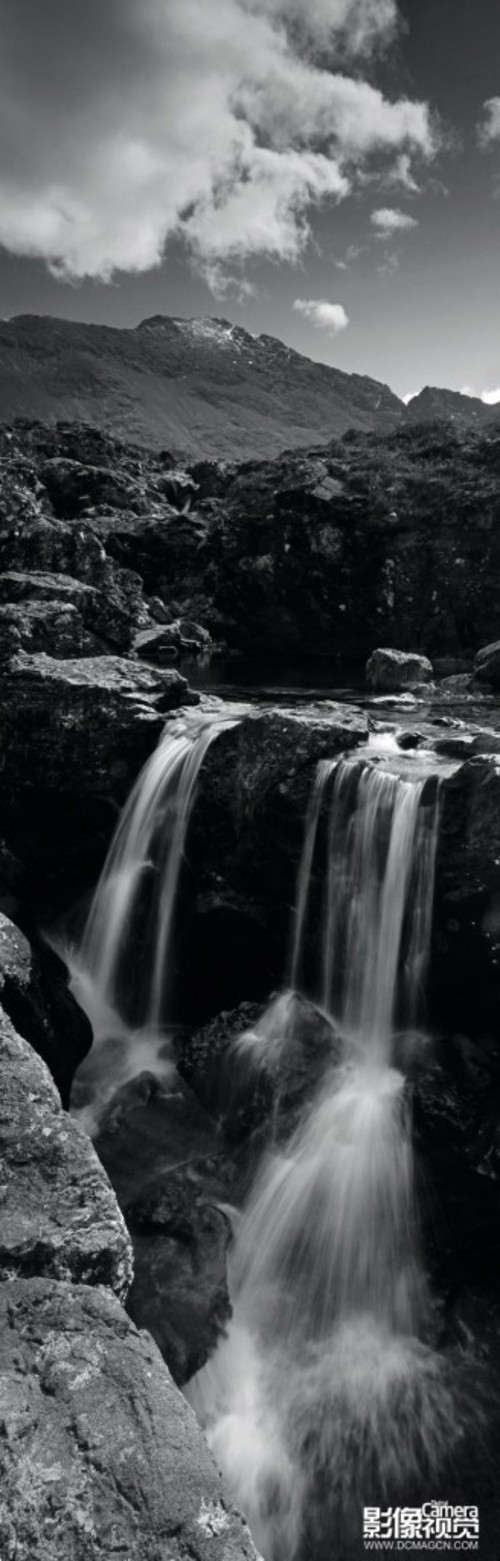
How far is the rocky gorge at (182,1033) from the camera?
10.5ft

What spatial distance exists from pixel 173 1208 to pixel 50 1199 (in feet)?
14.5

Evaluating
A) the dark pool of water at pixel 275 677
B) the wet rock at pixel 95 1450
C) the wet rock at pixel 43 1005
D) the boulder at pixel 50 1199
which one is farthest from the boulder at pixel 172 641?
the wet rock at pixel 95 1450

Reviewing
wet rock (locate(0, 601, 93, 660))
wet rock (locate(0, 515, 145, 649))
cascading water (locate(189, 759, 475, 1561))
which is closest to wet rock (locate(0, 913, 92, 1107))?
cascading water (locate(189, 759, 475, 1561))

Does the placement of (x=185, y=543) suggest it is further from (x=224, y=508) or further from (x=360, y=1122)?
(x=360, y=1122)

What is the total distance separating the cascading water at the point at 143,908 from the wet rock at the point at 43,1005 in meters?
1.50

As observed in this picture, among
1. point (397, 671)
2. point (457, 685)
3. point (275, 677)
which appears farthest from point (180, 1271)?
point (275, 677)

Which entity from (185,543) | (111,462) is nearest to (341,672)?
(185,543)

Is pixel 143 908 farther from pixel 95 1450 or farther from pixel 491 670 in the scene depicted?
pixel 491 670

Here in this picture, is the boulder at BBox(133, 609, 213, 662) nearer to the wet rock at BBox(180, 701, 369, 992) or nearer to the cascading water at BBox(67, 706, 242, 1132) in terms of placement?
the cascading water at BBox(67, 706, 242, 1132)

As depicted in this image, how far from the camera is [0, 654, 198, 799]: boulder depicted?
13172 mm

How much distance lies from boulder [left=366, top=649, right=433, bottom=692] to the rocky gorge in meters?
0.08

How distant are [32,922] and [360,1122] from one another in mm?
Answer: 5640

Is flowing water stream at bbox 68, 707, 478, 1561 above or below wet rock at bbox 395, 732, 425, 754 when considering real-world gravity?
below

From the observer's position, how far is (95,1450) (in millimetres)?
3090
